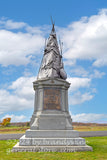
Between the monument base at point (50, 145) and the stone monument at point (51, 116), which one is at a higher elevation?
the stone monument at point (51, 116)

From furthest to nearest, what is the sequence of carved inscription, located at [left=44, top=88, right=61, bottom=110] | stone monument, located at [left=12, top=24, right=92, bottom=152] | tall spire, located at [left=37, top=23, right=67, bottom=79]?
tall spire, located at [left=37, top=23, right=67, bottom=79], carved inscription, located at [left=44, top=88, right=61, bottom=110], stone monument, located at [left=12, top=24, right=92, bottom=152]

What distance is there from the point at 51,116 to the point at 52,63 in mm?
4015

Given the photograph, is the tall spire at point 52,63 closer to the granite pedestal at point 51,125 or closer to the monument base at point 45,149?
the granite pedestal at point 51,125

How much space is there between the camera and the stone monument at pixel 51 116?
860 centimetres

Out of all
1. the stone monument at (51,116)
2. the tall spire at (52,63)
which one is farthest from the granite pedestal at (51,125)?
the tall spire at (52,63)

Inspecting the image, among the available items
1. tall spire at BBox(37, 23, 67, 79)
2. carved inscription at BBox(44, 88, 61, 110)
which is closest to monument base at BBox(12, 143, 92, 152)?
carved inscription at BBox(44, 88, 61, 110)

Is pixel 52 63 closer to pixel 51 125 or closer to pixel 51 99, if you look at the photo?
pixel 51 99

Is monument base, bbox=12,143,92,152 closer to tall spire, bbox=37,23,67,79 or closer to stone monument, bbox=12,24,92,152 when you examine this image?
stone monument, bbox=12,24,92,152

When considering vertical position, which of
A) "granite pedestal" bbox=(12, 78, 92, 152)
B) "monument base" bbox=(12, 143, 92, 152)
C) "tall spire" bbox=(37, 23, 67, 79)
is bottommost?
"monument base" bbox=(12, 143, 92, 152)

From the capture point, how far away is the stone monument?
860 cm

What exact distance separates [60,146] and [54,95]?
3300 millimetres

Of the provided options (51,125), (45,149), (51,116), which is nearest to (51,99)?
(51,116)

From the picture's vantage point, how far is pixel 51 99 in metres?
10.5

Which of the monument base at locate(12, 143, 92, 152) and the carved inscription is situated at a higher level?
the carved inscription
